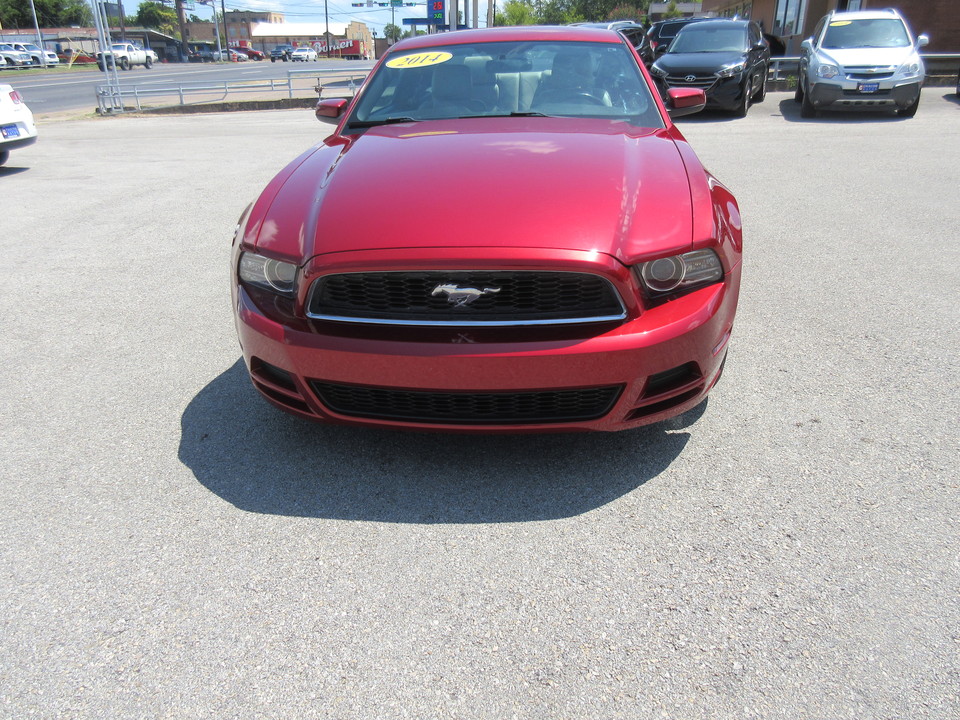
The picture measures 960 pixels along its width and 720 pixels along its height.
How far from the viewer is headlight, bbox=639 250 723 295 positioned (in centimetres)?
255

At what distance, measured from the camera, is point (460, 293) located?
8.19 ft

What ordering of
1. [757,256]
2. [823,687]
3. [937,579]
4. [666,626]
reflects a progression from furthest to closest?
[757,256]
[937,579]
[666,626]
[823,687]

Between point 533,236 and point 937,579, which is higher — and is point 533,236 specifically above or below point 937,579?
above

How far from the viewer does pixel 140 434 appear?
3.17 metres

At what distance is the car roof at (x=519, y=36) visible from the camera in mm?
4449

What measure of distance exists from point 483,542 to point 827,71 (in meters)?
12.7

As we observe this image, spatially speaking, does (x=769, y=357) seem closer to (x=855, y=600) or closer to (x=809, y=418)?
(x=809, y=418)

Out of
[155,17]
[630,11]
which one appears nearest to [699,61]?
[630,11]

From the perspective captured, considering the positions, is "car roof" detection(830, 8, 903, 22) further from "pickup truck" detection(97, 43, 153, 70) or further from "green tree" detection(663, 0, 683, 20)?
"pickup truck" detection(97, 43, 153, 70)

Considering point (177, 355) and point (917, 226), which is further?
point (917, 226)

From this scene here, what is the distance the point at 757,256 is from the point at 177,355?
12.6 feet

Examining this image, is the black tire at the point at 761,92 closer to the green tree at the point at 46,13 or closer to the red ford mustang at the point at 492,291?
the red ford mustang at the point at 492,291

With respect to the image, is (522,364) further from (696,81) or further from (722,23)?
(722,23)

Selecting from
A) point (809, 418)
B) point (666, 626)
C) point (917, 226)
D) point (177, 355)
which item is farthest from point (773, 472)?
point (917, 226)
